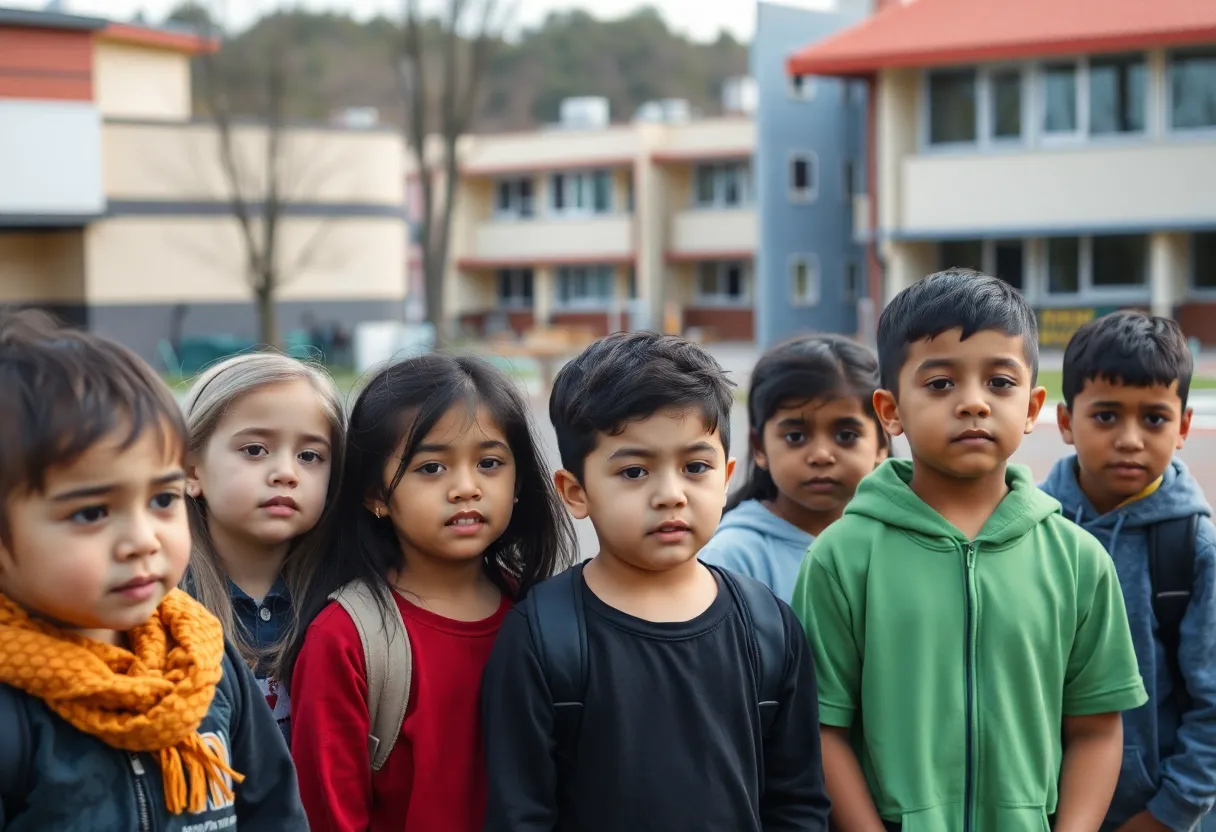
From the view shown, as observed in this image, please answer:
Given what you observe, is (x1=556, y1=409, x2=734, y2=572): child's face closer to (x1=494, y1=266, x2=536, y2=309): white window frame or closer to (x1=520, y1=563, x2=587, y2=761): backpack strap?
(x1=520, y1=563, x2=587, y2=761): backpack strap

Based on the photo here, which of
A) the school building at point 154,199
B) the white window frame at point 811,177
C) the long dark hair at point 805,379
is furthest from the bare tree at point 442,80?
the long dark hair at point 805,379

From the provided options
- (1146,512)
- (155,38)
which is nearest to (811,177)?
(155,38)

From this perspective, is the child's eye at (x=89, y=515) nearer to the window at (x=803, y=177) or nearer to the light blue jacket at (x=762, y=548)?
the light blue jacket at (x=762, y=548)

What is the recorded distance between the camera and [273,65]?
28.4 meters

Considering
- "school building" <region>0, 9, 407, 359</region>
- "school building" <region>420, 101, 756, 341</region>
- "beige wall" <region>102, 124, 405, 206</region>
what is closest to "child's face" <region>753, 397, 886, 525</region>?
"school building" <region>0, 9, 407, 359</region>

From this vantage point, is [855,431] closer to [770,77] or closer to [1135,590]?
[1135,590]

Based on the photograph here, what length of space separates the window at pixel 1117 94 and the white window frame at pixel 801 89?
27.3 feet

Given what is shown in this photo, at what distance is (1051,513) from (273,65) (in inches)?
1083

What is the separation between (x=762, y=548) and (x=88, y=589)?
1905 mm

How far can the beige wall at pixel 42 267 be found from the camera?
96.1ft

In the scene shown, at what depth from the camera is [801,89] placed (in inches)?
1334

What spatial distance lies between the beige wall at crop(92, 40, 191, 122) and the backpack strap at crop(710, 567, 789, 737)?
30.0 meters

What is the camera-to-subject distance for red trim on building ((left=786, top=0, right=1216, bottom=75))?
2402 cm

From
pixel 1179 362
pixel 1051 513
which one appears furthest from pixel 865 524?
pixel 1179 362
